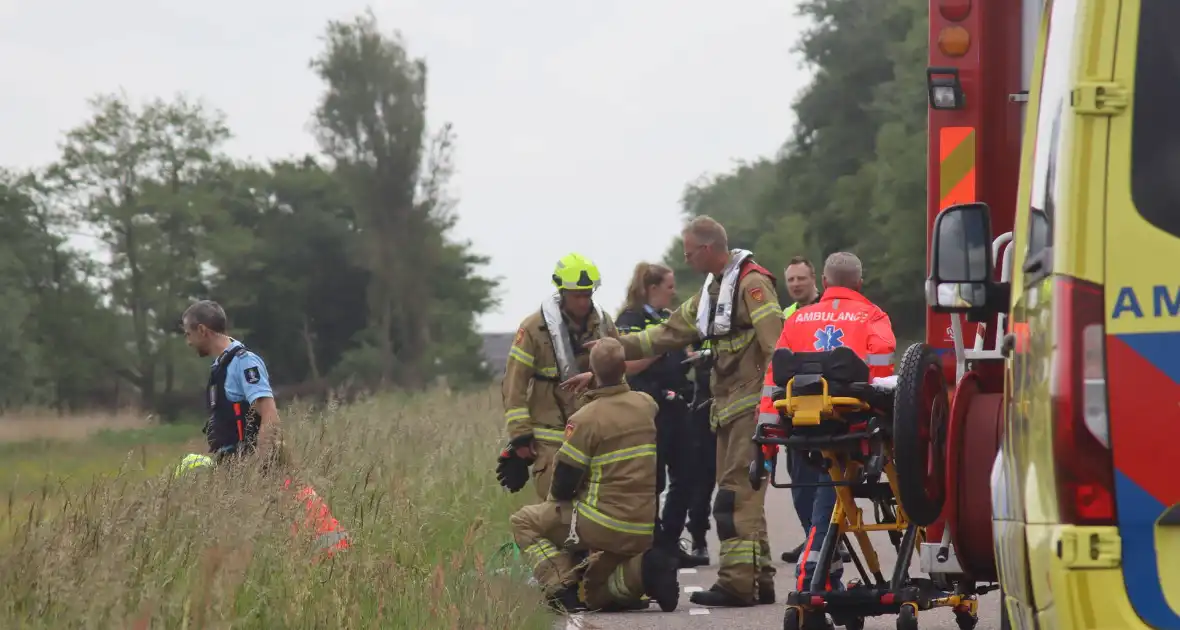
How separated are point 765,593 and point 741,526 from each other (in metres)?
0.45

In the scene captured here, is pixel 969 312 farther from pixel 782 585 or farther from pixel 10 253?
pixel 10 253

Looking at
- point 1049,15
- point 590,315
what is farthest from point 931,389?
point 590,315

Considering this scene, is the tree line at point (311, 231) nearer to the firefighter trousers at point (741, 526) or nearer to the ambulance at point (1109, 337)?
the firefighter trousers at point (741, 526)

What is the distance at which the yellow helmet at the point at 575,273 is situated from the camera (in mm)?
11070

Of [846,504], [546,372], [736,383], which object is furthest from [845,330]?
[546,372]

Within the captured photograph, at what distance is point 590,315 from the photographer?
37.6 feet

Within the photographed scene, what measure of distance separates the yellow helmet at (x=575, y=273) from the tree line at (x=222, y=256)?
6575cm

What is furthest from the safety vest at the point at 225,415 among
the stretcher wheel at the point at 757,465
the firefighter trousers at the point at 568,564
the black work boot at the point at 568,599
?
the stretcher wheel at the point at 757,465

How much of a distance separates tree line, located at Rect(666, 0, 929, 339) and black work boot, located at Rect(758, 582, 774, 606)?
154 ft

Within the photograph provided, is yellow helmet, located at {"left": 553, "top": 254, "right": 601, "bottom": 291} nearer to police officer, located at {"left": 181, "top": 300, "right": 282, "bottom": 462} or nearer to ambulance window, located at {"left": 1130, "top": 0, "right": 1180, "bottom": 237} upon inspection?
police officer, located at {"left": 181, "top": 300, "right": 282, "bottom": 462}

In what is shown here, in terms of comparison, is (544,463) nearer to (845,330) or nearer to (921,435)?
(845,330)

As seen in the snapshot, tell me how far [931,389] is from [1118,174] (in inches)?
109

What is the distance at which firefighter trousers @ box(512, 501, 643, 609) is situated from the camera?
10.1 metres

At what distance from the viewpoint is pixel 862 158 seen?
7281cm
